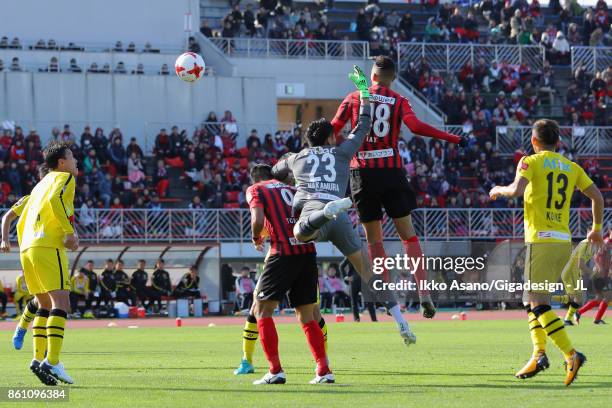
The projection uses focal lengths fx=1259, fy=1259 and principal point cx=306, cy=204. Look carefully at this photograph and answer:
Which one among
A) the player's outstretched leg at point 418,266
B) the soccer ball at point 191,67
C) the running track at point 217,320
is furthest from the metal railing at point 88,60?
the player's outstretched leg at point 418,266

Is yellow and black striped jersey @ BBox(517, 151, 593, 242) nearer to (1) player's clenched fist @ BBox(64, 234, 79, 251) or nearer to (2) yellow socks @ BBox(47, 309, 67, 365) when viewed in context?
(1) player's clenched fist @ BBox(64, 234, 79, 251)

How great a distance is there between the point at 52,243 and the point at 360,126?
128 inches

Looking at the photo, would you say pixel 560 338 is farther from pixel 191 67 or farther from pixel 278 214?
pixel 191 67

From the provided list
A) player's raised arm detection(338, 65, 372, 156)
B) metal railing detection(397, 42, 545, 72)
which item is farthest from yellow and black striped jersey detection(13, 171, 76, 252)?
metal railing detection(397, 42, 545, 72)

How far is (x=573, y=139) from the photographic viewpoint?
151 ft

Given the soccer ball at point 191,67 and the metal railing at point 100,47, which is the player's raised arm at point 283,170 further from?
the metal railing at point 100,47

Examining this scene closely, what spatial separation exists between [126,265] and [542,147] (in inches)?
1037

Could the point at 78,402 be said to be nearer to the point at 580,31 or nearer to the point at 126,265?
the point at 126,265

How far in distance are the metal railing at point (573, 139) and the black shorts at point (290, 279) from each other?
111 ft

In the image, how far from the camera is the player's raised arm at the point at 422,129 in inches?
519

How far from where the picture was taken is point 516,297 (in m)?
36.2

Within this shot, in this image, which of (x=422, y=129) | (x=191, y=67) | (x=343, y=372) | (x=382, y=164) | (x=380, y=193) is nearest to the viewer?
(x=343, y=372)

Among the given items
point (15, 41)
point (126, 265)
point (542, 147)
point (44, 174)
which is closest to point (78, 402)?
point (44, 174)

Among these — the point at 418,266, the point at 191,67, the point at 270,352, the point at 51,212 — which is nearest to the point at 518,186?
the point at 270,352
